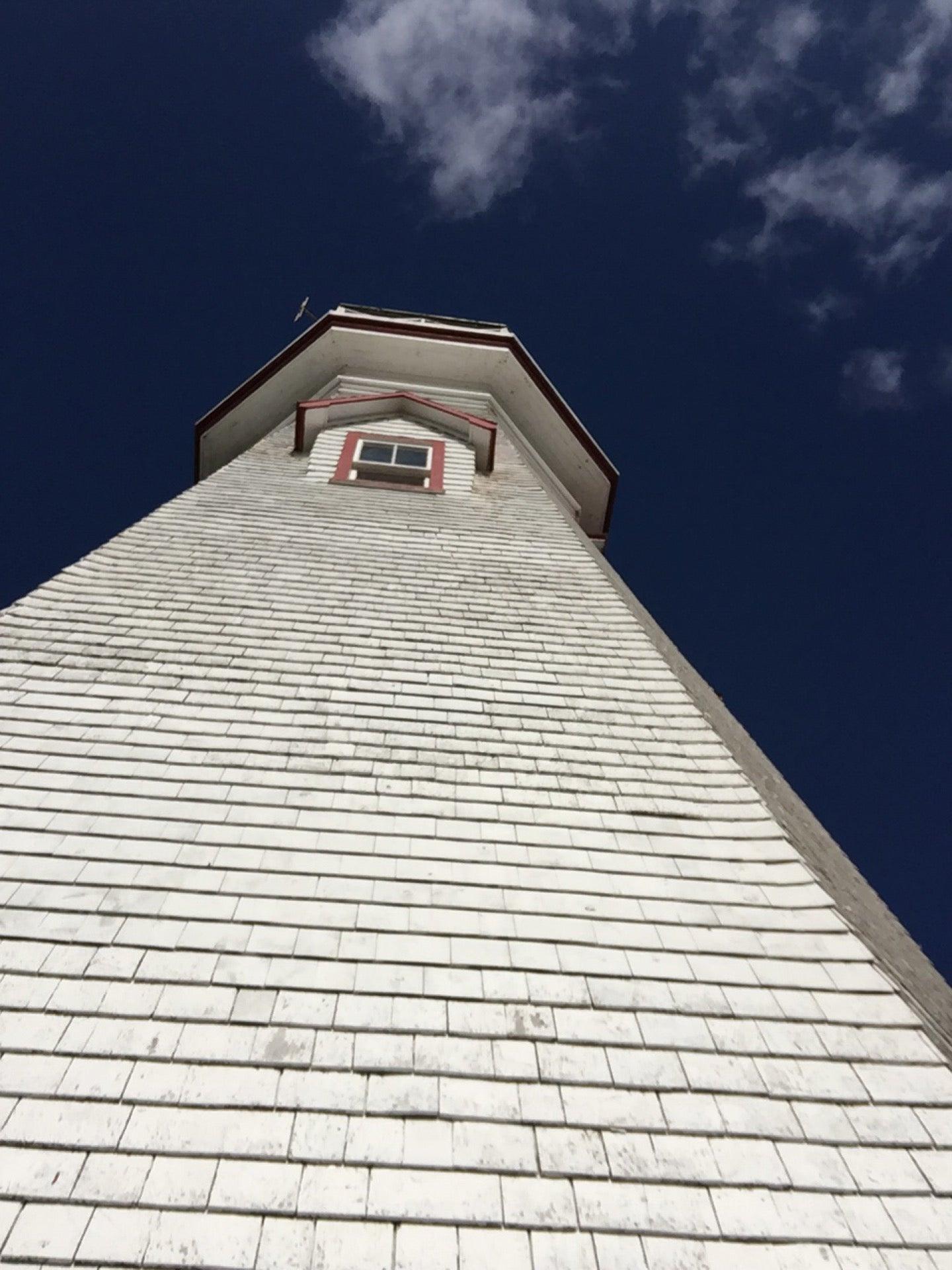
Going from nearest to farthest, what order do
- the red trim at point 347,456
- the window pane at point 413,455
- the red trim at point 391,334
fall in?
the red trim at point 347,456, the window pane at point 413,455, the red trim at point 391,334

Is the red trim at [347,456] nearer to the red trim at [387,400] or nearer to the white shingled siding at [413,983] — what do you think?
the red trim at [387,400]

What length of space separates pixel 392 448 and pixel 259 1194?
27.0 ft

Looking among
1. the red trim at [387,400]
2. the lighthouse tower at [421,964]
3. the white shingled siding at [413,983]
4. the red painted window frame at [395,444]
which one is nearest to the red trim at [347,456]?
the red painted window frame at [395,444]

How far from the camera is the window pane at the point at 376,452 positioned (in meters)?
9.18

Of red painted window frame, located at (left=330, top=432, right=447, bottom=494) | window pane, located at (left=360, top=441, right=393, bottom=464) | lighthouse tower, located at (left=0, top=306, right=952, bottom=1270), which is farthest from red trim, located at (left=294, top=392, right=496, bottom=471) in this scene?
lighthouse tower, located at (left=0, top=306, right=952, bottom=1270)

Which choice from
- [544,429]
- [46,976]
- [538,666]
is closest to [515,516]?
[538,666]

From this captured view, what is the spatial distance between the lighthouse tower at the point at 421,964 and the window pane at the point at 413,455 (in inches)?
154

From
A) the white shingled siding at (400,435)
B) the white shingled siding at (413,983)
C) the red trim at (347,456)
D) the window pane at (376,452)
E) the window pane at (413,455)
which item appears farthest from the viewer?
the window pane at (413,455)

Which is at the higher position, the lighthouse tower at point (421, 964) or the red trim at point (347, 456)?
the red trim at point (347, 456)

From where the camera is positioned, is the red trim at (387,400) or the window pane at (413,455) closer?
the red trim at (387,400)

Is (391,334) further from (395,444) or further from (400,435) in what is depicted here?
(395,444)

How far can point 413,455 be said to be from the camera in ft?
31.3

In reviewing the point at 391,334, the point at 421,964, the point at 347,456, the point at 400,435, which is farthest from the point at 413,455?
the point at 421,964

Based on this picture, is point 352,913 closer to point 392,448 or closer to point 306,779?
point 306,779
